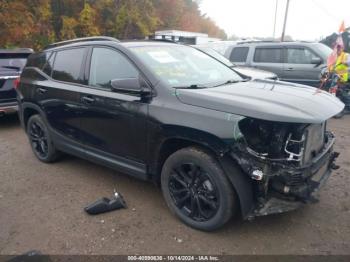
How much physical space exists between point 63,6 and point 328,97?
25.8m

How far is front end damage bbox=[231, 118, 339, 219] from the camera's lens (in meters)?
2.84

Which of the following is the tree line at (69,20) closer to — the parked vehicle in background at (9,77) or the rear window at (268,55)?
the parked vehicle in background at (9,77)

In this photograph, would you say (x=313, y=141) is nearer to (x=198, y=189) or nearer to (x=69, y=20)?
(x=198, y=189)

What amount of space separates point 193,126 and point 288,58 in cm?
708

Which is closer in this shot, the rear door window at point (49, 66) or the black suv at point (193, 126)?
the black suv at point (193, 126)

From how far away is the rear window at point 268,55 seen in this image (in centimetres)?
944

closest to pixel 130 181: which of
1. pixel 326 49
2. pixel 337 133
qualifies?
pixel 337 133

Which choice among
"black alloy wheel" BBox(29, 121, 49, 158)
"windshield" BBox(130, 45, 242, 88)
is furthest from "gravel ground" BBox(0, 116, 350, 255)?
"windshield" BBox(130, 45, 242, 88)

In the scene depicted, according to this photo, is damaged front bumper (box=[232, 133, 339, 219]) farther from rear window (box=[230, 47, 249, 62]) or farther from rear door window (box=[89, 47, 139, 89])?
rear window (box=[230, 47, 249, 62])

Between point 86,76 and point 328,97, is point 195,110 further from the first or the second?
point 86,76

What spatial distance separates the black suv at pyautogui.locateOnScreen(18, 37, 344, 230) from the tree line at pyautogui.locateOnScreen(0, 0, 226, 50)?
1371 centimetres

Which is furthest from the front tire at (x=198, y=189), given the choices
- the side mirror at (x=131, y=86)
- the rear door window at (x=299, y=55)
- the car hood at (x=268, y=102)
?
the rear door window at (x=299, y=55)

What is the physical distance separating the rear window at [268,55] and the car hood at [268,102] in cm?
614

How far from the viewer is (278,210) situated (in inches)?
118
